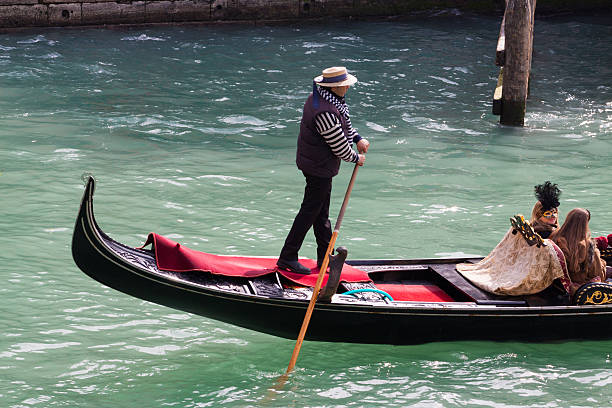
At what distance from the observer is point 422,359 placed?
594 centimetres

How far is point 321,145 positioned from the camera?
5.95 meters

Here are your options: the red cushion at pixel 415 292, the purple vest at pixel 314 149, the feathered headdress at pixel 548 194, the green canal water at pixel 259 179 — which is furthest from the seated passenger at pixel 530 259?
the purple vest at pixel 314 149

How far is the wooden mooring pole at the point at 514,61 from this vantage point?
453 inches

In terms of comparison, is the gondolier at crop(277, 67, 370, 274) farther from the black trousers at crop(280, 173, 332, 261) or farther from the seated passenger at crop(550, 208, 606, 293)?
the seated passenger at crop(550, 208, 606, 293)

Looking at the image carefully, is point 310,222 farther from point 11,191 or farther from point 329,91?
point 11,191

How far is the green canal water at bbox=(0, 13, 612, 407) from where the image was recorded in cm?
567

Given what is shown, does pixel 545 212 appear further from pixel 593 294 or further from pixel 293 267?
pixel 293 267

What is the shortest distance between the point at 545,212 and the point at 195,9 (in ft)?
43.3

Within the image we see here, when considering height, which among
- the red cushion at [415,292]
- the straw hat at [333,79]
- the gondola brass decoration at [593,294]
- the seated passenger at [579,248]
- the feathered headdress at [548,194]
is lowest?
the red cushion at [415,292]

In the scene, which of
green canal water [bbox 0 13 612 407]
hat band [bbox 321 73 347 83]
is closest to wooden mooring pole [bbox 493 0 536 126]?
green canal water [bbox 0 13 612 407]

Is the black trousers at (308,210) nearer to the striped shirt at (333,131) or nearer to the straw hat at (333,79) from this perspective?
the striped shirt at (333,131)

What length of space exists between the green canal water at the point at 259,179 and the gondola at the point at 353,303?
0.69ft

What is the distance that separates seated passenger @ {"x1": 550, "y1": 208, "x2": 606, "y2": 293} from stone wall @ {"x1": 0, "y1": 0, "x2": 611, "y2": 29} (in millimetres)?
13246

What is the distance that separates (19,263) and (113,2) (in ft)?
37.4
